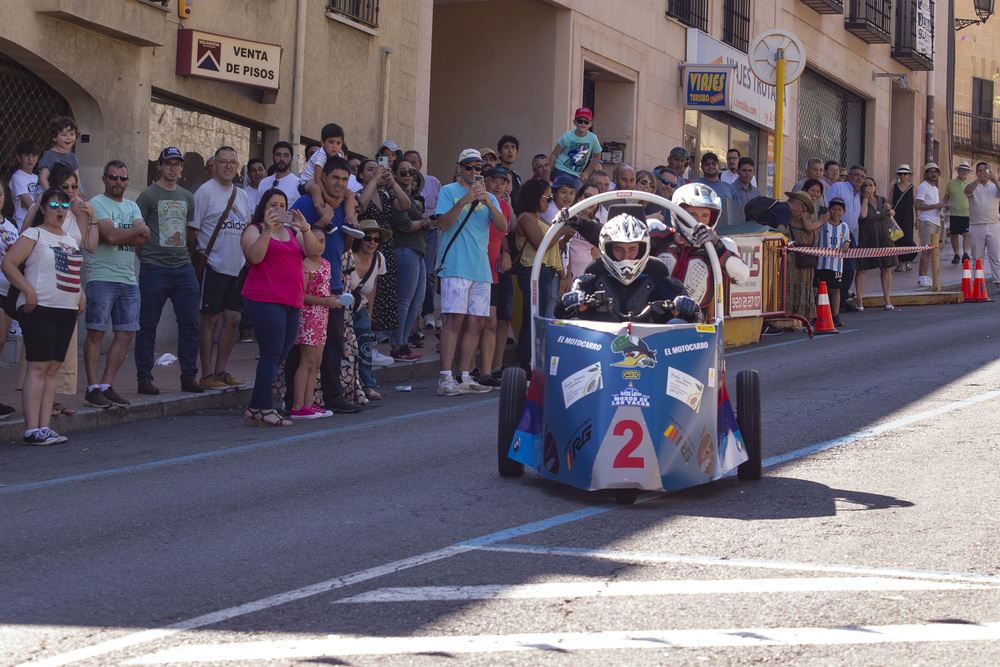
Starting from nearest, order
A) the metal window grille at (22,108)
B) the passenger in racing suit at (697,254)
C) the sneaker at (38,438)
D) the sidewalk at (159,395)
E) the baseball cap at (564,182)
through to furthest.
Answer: the passenger in racing suit at (697,254) → the sneaker at (38,438) → the sidewalk at (159,395) → the baseball cap at (564,182) → the metal window grille at (22,108)

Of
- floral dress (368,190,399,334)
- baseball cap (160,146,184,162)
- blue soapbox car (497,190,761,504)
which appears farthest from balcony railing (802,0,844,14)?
blue soapbox car (497,190,761,504)

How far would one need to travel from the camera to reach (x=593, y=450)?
7.34 meters

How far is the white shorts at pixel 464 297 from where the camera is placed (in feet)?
40.7

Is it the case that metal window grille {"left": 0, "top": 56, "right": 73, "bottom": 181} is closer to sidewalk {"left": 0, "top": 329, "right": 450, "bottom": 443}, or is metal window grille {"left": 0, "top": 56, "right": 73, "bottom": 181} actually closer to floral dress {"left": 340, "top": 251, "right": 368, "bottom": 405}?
sidewalk {"left": 0, "top": 329, "right": 450, "bottom": 443}

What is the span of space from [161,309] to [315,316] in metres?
1.61

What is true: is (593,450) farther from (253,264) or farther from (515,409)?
(253,264)

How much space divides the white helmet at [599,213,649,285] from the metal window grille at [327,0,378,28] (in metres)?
11.0

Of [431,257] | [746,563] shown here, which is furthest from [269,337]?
[431,257]

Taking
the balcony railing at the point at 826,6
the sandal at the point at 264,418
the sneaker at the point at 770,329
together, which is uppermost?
the balcony railing at the point at 826,6

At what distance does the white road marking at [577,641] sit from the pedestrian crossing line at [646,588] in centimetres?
51

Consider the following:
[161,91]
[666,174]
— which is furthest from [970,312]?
[161,91]

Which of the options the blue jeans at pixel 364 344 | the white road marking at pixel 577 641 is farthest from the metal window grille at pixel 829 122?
the white road marking at pixel 577 641

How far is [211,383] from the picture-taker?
1192 cm

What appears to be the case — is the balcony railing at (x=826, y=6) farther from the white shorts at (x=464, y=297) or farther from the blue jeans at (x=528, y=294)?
the white shorts at (x=464, y=297)
